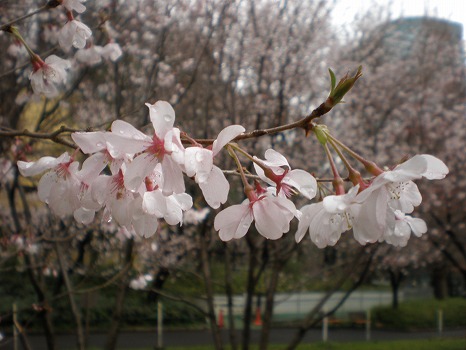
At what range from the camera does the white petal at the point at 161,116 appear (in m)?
0.86

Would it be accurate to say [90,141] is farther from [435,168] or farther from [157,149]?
[435,168]

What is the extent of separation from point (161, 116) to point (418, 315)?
17.5 m

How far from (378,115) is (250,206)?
979 cm

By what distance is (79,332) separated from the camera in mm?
4547

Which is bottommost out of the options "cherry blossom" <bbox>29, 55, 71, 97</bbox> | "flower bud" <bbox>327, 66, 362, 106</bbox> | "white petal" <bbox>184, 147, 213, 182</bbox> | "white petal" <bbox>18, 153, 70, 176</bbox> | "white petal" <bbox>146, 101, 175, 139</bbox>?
"white petal" <bbox>184, 147, 213, 182</bbox>

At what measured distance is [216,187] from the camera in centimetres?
92

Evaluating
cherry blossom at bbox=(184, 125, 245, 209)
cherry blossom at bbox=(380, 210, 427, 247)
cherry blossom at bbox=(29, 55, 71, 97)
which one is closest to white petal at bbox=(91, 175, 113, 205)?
cherry blossom at bbox=(184, 125, 245, 209)

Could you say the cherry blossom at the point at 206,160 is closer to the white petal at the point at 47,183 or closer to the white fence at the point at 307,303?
the white petal at the point at 47,183

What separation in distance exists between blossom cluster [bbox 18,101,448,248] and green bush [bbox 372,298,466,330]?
16.4m

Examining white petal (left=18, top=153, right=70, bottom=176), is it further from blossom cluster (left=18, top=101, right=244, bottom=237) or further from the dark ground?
the dark ground

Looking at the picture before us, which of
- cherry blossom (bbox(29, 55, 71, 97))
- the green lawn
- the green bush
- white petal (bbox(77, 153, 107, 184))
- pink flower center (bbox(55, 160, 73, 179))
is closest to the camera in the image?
white petal (bbox(77, 153, 107, 184))

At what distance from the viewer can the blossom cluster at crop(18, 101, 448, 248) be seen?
2.83 ft

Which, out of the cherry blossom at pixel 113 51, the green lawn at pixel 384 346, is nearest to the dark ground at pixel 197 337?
the green lawn at pixel 384 346

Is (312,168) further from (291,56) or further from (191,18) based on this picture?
(191,18)
